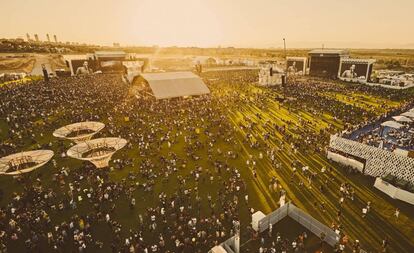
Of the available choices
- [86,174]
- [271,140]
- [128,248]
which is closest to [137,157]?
[86,174]

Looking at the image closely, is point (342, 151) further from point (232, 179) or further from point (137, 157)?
point (137, 157)

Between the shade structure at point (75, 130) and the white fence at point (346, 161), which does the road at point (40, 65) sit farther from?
the white fence at point (346, 161)

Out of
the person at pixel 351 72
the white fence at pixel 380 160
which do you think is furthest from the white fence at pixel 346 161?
the person at pixel 351 72

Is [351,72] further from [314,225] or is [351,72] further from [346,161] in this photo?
[314,225]

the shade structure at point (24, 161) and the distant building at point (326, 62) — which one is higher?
the distant building at point (326, 62)

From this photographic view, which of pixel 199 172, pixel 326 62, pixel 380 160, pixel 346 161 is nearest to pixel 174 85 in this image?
pixel 199 172

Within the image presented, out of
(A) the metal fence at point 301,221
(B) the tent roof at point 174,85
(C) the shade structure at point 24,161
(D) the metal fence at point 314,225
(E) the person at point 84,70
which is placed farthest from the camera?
(E) the person at point 84,70
